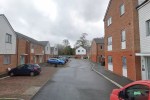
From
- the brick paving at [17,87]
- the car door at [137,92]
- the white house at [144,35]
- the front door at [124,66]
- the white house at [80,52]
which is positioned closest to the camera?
the car door at [137,92]

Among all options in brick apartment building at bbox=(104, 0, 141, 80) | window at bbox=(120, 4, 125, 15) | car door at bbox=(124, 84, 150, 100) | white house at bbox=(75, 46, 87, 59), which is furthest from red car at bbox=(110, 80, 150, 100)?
white house at bbox=(75, 46, 87, 59)

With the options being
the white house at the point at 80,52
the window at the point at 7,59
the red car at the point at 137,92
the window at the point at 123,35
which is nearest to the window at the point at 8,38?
the window at the point at 7,59

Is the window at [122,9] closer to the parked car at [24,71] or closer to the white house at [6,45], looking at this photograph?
the parked car at [24,71]

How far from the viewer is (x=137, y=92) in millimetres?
5855

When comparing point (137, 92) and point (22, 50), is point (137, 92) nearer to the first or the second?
point (137, 92)

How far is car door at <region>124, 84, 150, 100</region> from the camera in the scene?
18.1 feet

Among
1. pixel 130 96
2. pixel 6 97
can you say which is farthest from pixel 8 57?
pixel 130 96

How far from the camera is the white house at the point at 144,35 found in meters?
17.3

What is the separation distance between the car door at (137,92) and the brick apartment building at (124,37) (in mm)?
13254

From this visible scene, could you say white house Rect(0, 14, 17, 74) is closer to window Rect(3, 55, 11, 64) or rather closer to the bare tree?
window Rect(3, 55, 11, 64)

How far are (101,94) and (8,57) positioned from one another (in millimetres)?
19325

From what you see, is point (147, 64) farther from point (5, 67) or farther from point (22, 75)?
point (5, 67)

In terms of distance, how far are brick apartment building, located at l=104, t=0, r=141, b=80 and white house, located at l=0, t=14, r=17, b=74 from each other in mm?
14018

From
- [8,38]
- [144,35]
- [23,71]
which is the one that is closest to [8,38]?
[8,38]
